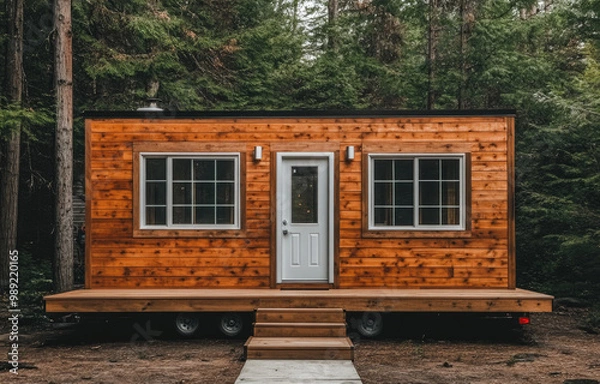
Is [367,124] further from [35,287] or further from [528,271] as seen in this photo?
[35,287]

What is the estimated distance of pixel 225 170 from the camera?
9516mm

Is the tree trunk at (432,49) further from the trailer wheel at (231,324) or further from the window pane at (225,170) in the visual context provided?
the trailer wheel at (231,324)

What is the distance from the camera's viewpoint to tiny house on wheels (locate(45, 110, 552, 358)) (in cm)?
934

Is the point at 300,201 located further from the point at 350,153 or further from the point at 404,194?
the point at 404,194

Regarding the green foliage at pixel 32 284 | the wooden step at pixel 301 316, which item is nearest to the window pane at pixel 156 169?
the wooden step at pixel 301 316

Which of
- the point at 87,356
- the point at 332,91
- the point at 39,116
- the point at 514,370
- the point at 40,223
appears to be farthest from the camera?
the point at 40,223

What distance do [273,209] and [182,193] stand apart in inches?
53.9

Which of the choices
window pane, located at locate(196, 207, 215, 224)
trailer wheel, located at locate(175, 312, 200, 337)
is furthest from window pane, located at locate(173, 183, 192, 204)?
trailer wheel, located at locate(175, 312, 200, 337)

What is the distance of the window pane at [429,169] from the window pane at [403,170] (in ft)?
0.48

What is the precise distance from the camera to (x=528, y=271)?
47.3 ft

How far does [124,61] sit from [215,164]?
6519 millimetres

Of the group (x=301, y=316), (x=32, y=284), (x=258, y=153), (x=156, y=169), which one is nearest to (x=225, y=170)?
(x=258, y=153)

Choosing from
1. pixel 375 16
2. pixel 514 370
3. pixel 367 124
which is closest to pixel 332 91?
pixel 375 16

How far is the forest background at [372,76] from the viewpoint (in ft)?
39.6
